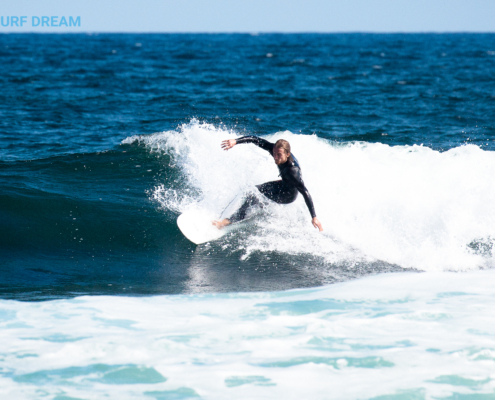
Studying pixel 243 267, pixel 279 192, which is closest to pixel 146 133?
pixel 279 192

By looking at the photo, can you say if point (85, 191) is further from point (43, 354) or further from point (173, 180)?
point (43, 354)

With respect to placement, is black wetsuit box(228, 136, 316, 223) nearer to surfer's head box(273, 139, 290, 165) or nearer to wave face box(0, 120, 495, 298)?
surfer's head box(273, 139, 290, 165)

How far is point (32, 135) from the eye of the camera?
15688 mm

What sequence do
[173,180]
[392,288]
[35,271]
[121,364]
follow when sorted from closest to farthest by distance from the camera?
[121,364]
[392,288]
[35,271]
[173,180]

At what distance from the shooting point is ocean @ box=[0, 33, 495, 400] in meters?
4.68

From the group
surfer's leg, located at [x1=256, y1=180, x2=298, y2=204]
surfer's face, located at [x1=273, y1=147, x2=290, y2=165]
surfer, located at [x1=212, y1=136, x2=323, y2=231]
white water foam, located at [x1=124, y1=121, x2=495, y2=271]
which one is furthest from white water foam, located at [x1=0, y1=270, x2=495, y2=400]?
surfer's face, located at [x1=273, y1=147, x2=290, y2=165]

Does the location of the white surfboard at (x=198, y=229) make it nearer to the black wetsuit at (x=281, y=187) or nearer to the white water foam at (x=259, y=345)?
the black wetsuit at (x=281, y=187)

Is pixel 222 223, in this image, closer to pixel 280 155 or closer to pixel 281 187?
pixel 281 187

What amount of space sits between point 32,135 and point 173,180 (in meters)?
6.59

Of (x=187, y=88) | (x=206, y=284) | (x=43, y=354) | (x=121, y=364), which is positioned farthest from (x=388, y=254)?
(x=187, y=88)

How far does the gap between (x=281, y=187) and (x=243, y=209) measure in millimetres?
724

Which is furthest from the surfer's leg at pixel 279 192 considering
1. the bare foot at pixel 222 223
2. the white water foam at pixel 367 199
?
the bare foot at pixel 222 223

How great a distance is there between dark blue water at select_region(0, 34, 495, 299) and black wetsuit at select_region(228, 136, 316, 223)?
88 cm

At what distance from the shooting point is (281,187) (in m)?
8.35
